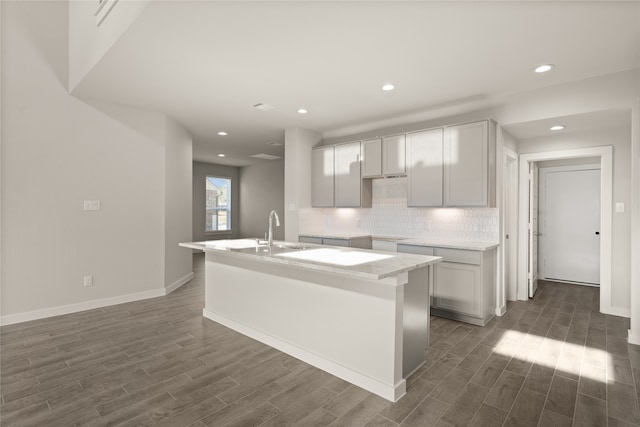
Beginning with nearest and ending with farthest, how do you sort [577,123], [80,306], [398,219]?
[577,123] < [80,306] < [398,219]

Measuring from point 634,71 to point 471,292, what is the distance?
274 cm

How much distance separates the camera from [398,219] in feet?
17.1

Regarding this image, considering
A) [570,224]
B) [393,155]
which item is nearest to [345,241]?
[393,155]

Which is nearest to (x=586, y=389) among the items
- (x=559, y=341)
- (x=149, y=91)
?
(x=559, y=341)

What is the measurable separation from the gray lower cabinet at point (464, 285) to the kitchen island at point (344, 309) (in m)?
1.29

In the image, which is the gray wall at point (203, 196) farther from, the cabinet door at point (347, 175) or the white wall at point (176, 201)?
the cabinet door at point (347, 175)

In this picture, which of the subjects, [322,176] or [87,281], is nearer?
[87,281]

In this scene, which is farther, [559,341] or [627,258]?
[627,258]

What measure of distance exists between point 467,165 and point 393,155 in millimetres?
1083

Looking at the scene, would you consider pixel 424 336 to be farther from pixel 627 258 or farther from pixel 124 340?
pixel 627 258

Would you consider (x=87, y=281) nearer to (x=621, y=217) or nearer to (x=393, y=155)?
(x=393, y=155)

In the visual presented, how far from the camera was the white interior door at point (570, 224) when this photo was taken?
550 centimetres

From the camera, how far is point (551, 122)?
3.88 m

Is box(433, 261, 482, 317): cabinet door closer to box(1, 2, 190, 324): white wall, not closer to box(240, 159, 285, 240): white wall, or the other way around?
box(1, 2, 190, 324): white wall
